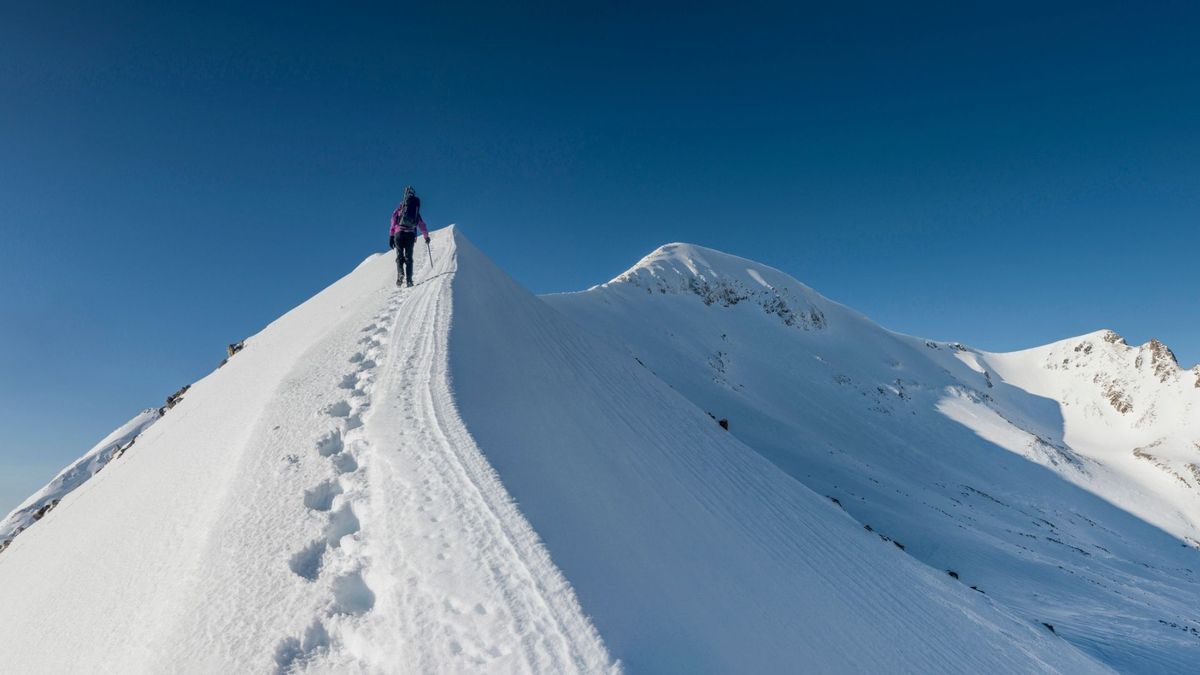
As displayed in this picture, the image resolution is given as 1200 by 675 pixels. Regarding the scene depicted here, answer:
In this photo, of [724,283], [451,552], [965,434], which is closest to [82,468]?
[451,552]

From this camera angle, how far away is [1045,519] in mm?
28656

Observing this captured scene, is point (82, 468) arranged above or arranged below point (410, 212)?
below

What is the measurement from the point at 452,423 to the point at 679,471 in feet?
9.37

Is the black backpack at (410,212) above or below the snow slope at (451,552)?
above

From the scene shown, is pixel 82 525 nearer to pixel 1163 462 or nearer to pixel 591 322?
pixel 591 322

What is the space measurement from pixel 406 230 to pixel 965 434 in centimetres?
4355

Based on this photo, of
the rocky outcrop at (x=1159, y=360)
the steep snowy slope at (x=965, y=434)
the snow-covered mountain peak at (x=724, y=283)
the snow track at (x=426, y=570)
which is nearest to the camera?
the snow track at (x=426, y=570)

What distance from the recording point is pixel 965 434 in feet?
137

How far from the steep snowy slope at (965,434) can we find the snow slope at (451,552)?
7.36 metres

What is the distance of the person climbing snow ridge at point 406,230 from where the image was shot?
43.6 ft

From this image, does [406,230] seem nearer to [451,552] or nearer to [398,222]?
[398,222]

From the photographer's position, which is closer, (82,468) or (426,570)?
(426,570)

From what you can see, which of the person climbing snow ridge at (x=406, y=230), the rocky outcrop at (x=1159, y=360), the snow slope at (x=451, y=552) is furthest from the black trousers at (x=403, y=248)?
the rocky outcrop at (x=1159, y=360)

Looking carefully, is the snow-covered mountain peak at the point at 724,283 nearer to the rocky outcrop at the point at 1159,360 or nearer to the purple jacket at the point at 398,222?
the purple jacket at the point at 398,222
